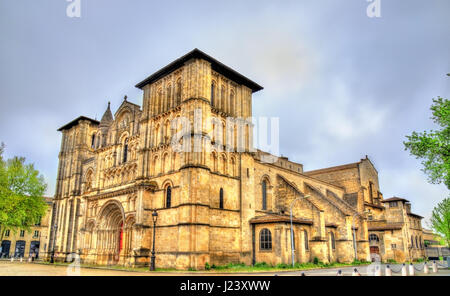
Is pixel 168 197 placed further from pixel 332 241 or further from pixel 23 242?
pixel 23 242

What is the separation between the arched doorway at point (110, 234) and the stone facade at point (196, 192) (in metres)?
0.11

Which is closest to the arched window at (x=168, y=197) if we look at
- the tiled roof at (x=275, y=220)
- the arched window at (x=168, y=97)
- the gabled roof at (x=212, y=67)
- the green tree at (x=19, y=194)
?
the tiled roof at (x=275, y=220)

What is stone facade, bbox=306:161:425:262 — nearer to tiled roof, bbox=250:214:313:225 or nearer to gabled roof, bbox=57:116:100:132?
tiled roof, bbox=250:214:313:225

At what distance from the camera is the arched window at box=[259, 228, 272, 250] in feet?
106

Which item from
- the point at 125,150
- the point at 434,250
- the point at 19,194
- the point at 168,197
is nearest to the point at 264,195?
the point at 168,197

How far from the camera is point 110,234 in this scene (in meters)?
36.8

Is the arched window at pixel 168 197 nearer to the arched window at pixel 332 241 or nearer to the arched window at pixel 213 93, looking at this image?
the arched window at pixel 213 93

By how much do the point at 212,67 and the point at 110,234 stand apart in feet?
70.9

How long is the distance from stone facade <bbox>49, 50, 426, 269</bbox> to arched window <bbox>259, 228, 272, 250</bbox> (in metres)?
0.10

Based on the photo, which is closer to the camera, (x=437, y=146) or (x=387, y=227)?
(x=437, y=146)

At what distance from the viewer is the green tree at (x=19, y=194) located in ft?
135

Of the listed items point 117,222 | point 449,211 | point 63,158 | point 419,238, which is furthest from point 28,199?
point 419,238

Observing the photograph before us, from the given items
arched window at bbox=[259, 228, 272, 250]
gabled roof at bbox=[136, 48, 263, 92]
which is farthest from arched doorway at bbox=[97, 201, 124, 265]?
arched window at bbox=[259, 228, 272, 250]
